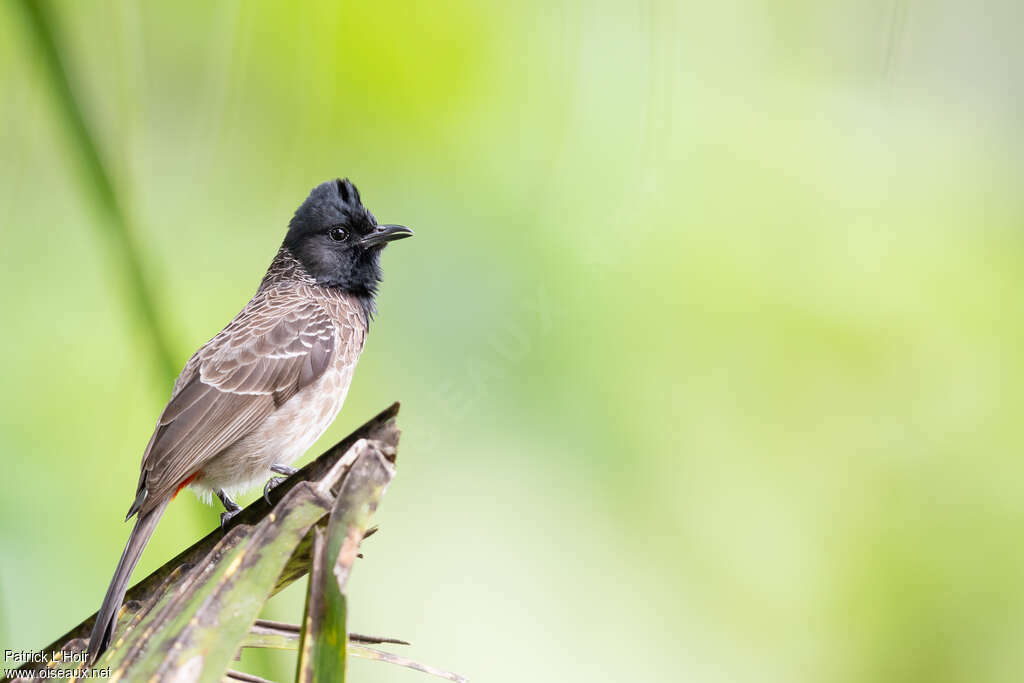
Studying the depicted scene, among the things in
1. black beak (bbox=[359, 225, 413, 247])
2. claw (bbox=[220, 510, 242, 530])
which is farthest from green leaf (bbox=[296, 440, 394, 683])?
black beak (bbox=[359, 225, 413, 247])

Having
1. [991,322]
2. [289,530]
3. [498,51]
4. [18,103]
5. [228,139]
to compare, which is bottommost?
[289,530]

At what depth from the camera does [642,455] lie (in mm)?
2750

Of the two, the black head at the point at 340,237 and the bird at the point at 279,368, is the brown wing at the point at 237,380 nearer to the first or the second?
the bird at the point at 279,368

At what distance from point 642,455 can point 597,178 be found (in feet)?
2.97

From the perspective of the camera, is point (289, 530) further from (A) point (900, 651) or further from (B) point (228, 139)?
(A) point (900, 651)

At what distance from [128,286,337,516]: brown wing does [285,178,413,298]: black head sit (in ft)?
0.46

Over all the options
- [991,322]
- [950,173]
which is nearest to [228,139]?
[950,173]

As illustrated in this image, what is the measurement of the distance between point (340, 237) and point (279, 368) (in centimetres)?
49

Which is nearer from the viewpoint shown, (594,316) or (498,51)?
(498,51)

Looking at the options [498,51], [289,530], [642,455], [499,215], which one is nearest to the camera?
[289,530]

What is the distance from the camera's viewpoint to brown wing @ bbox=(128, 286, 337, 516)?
181 centimetres

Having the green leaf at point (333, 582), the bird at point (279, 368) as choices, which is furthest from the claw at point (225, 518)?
the green leaf at point (333, 582)

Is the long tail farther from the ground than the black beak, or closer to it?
closer to it

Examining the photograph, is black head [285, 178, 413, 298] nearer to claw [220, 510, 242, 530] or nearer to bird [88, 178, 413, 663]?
bird [88, 178, 413, 663]
